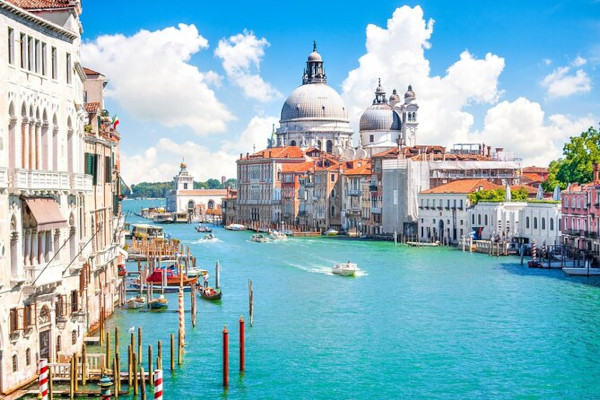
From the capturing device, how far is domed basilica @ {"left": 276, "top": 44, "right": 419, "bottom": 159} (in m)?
79.9

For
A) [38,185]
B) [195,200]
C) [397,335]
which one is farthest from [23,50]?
[195,200]

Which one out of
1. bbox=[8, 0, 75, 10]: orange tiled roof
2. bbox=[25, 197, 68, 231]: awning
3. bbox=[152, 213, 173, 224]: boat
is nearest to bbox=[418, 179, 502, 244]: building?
bbox=[8, 0, 75, 10]: orange tiled roof

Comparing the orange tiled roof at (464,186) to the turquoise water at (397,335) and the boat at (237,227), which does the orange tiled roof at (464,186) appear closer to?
the turquoise water at (397,335)

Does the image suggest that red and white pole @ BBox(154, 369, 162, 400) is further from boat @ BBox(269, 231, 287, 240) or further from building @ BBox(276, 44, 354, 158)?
building @ BBox(276, 44, 354, 158)

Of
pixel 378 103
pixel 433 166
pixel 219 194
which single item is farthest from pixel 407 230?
pixel 219 194

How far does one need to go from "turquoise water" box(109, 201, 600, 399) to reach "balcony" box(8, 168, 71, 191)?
11.5ft

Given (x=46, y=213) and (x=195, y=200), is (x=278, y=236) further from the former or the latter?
(x=195, y=200)

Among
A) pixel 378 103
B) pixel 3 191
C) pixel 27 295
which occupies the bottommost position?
pixel 27 295

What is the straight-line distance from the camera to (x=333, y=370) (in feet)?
56.6

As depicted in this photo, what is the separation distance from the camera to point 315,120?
8456 cm

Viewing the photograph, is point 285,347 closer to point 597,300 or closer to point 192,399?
point 192,399

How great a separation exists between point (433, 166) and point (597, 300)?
104 ft

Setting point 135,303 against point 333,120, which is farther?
point 333,120

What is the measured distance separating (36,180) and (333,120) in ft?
238
